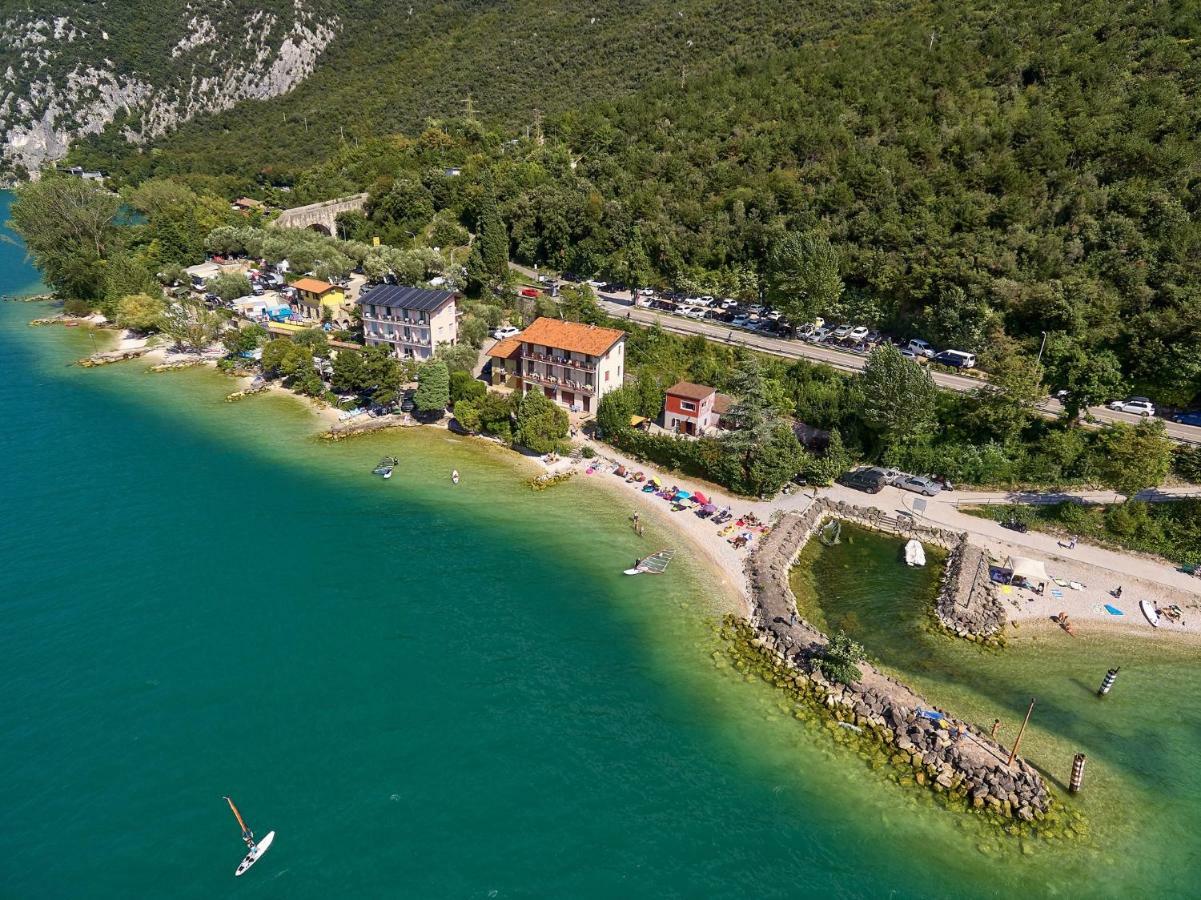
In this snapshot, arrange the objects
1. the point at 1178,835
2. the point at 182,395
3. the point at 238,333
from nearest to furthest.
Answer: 1. the point at 1178,835
2. the point at 182,395
3. the point at 238,333

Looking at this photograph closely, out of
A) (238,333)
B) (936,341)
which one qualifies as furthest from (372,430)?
(936,341)

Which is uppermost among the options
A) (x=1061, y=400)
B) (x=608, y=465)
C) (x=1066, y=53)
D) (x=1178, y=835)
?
(x=1066, y=53)

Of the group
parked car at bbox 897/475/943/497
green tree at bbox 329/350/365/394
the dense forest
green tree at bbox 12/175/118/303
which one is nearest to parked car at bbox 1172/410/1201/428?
the dense forest

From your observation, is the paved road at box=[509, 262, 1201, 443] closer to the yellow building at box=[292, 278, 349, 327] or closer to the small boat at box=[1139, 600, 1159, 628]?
the small boat at box=[1139, 600, 1159, 628]

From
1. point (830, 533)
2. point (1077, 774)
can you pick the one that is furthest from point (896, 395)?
point (1077, 774)

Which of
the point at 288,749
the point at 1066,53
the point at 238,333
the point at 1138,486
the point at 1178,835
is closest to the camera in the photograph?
the point at 1178,835

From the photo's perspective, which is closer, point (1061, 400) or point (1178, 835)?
point (1178, 835)

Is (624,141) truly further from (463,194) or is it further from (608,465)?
(608,465)
